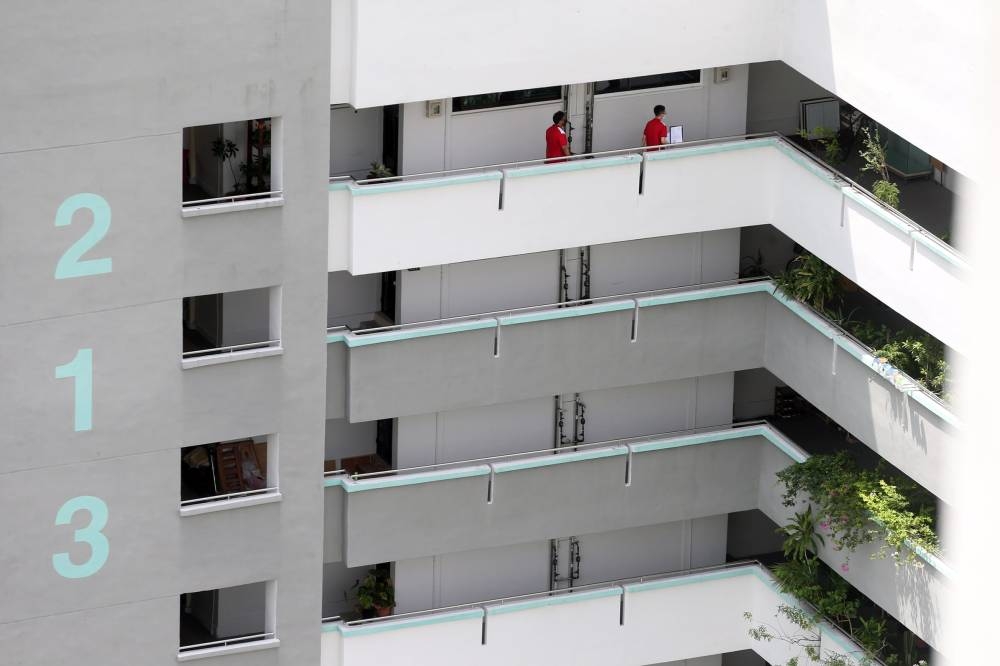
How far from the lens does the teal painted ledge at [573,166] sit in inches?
910

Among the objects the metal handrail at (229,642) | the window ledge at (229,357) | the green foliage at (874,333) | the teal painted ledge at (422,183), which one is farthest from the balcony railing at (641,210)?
the metal handrail at (229,642)

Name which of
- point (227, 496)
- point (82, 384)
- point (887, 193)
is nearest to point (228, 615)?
point (227, 496)

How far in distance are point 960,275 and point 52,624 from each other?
45.6ft

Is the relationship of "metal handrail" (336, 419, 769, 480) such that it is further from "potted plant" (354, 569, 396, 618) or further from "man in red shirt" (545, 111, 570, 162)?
"man in red shirt" (545, 111, 570, 162)

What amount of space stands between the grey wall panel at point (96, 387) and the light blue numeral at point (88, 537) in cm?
72

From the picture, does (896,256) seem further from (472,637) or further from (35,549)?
(35,549)

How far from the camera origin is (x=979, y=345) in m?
1.81

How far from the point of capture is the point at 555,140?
79.4 feet

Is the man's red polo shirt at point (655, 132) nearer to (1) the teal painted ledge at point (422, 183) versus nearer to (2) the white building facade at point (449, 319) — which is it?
(2) the white building facade at point (449, 319)

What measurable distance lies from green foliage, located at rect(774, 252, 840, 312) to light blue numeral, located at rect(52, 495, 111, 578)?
11.2 m

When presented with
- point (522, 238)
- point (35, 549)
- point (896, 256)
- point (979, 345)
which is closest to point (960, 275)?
point (896, 256)

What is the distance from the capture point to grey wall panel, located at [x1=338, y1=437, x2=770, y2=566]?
80.2ft

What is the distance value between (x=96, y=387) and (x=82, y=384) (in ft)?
0.68

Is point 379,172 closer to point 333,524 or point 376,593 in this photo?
point 333,524
